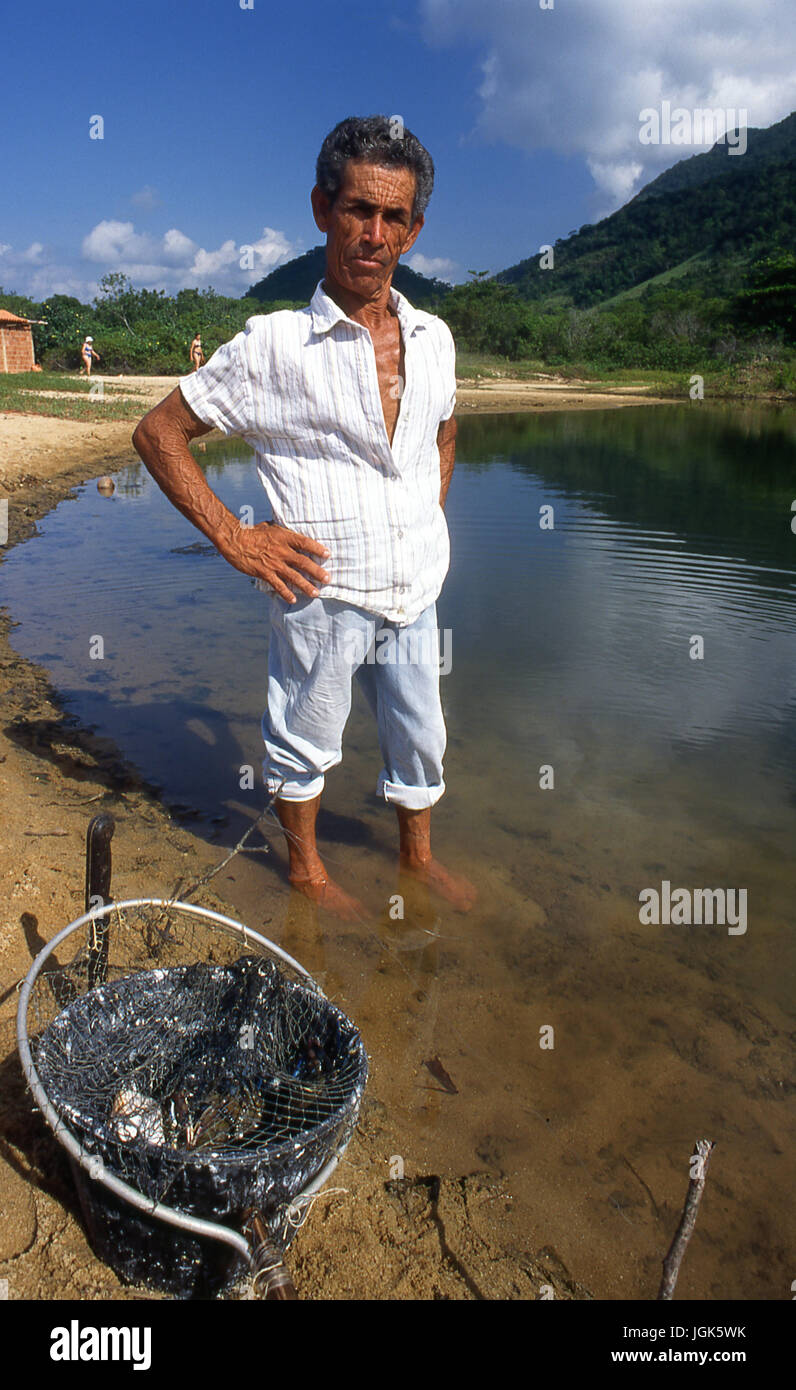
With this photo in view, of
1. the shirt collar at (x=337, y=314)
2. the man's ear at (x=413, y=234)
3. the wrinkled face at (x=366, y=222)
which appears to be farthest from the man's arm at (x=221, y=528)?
the man's ear at (x=413, y=234)

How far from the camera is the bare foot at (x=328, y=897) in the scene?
2861mm

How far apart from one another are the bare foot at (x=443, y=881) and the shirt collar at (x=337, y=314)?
1.68 meters

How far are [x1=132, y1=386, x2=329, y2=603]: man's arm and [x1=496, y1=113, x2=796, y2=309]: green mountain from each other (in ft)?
207

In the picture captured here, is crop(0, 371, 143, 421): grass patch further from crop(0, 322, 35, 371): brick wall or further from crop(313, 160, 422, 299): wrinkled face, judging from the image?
crop(313, 160, 422, 299): wrinkled face

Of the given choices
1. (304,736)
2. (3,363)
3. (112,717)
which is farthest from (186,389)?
(3,363)

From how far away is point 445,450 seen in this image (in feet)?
8.85

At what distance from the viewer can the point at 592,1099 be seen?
219cm

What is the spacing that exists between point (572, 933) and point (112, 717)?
2.65m

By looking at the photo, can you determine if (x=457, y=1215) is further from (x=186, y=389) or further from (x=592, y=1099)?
(x=186, y=389)

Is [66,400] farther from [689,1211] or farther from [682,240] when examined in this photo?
[682,240]

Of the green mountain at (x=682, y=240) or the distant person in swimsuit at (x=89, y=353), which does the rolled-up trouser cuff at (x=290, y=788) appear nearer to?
the distant person in swimsuit at (x=89, y=353)

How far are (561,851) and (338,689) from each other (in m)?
1.29

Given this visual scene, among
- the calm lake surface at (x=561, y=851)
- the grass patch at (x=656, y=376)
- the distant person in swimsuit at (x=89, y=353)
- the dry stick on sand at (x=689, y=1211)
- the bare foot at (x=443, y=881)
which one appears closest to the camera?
the dry stick on sand at (x=689, y=1211)

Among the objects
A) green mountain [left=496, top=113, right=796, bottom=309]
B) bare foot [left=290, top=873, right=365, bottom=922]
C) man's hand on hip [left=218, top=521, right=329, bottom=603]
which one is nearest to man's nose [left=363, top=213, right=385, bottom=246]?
man's hand on hip [left=218, top=521, right=329, bottom=603]
